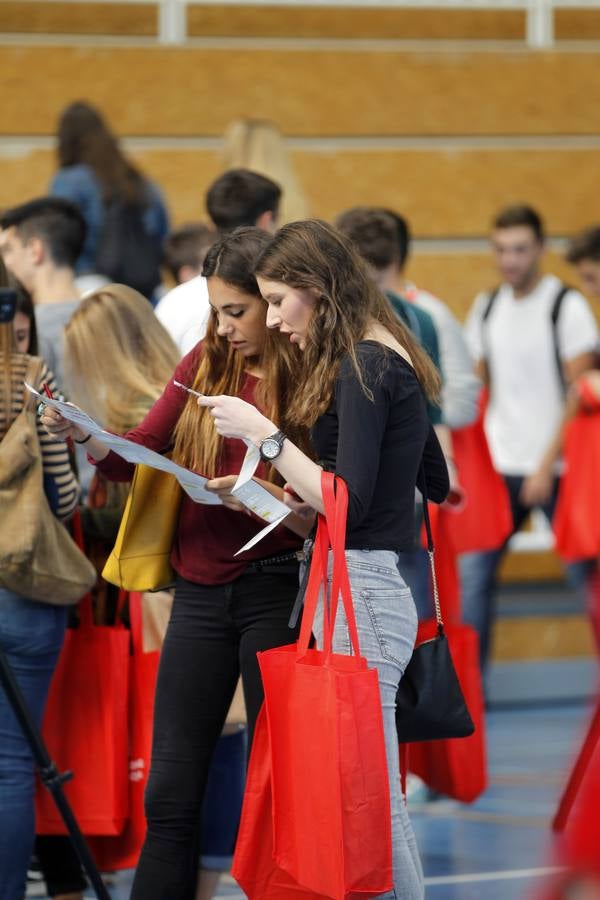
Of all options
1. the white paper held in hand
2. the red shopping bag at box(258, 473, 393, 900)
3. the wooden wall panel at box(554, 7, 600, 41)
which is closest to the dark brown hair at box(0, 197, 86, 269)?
the white paper held in hand

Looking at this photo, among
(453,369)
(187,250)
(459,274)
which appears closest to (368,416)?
(453,369)

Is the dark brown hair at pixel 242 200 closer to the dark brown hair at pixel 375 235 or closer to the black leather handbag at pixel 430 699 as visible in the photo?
the dark brown hair at pixel 375 235

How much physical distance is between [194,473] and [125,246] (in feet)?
10.9

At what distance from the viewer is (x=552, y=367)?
6664 mm

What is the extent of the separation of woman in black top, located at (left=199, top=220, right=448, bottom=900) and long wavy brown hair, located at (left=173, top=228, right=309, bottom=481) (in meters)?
0.18

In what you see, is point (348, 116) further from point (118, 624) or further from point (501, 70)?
point (118, 624)

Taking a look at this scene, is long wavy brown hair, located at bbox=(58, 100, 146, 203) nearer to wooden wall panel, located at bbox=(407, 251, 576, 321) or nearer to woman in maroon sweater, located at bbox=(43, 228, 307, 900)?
wooden wall panel, located at bbox=(407, 251, 576, 321)

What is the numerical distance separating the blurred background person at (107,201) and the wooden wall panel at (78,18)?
1.36 metres

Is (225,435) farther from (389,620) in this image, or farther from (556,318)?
(556,318)

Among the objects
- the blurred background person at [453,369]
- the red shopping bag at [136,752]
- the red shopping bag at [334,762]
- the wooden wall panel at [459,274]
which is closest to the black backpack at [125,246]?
the blurred background person at [453,369]

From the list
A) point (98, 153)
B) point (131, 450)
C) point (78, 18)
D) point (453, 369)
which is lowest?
point (131, 450)

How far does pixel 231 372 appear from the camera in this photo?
337cm

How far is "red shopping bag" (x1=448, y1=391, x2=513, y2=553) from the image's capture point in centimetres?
550

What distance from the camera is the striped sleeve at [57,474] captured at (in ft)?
11.9
